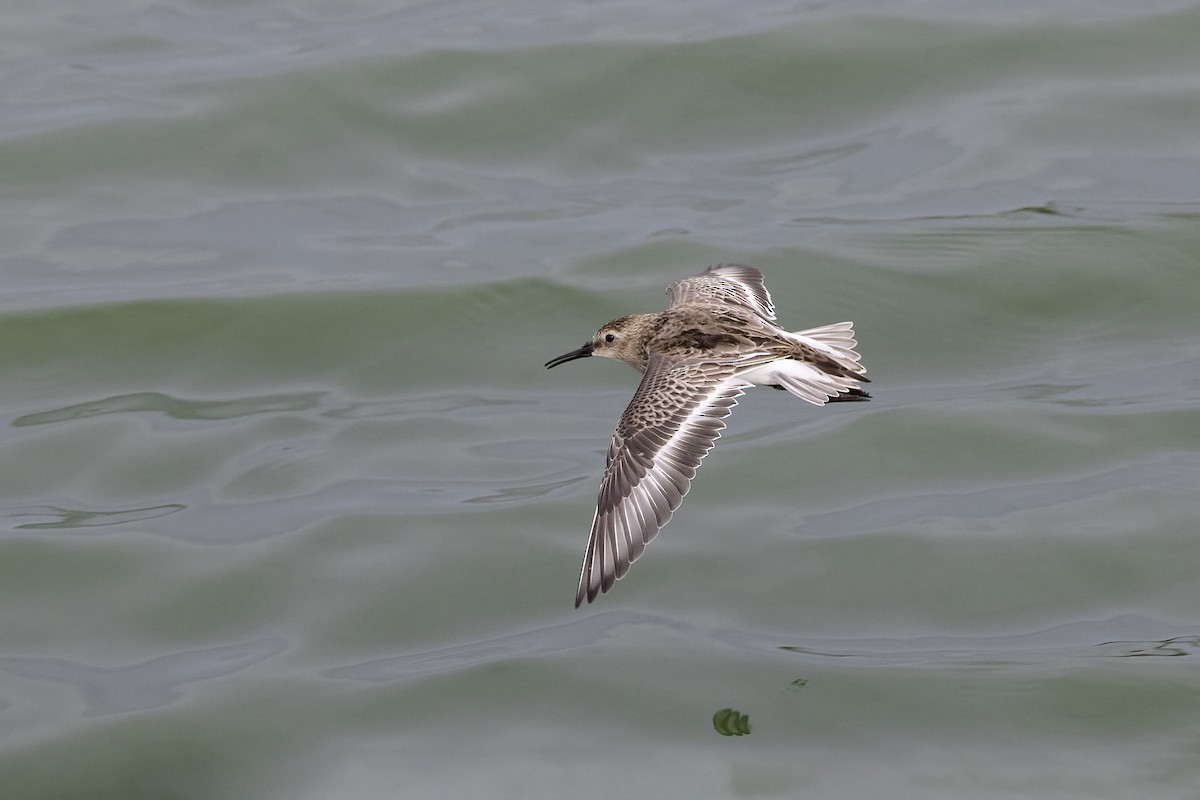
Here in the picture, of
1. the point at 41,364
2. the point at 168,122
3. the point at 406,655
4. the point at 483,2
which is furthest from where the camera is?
the point at 483,2

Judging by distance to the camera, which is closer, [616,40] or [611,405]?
[611,405]

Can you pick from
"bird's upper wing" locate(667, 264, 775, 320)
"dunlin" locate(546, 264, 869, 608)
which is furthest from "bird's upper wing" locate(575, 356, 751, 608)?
"bird's upper wing" locate(667, 264, 775, 320)

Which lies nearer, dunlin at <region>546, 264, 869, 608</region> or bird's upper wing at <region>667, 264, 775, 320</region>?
dunlin at <region>546, 264, 869, 608</region>

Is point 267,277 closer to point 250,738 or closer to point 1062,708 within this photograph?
point 250,738

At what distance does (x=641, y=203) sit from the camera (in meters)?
11.7

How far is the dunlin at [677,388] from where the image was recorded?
20.0 ft

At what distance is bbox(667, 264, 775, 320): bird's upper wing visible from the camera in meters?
8.04

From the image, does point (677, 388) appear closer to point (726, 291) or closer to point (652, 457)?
point (652, 457)

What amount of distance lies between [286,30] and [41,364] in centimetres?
498

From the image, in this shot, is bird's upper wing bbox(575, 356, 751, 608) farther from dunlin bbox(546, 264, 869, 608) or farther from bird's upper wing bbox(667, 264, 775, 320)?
bird's upper wing bbox(667, 264, 775, 320)

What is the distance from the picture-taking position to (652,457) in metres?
6.29

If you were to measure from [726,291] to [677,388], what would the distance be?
168 cm

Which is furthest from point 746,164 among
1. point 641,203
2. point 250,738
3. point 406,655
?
point 250,738

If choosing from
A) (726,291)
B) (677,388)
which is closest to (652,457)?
(677,388)
